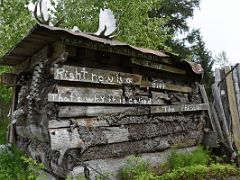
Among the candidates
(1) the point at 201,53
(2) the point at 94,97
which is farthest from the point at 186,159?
(1) the point at 201,53

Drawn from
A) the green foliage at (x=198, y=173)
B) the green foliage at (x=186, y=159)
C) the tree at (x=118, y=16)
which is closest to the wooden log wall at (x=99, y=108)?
the green foliage at (x=186, y=159)

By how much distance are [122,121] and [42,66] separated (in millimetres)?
1671

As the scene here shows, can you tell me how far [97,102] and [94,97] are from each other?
10 centimetres

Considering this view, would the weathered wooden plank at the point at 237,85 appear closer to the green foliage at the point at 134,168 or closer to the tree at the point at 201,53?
the green foliage at the point at 134,168

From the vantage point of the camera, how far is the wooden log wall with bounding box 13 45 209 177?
4.84m

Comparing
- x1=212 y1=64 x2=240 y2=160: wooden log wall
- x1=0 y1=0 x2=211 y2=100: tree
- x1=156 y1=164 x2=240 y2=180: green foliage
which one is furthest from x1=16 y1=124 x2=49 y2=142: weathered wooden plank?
x1=0 y1=0 x2=211 y2=100: tree

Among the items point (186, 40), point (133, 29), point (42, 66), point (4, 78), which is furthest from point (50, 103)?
point (186, 40)

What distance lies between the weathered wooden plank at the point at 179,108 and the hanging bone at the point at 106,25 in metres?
1.62

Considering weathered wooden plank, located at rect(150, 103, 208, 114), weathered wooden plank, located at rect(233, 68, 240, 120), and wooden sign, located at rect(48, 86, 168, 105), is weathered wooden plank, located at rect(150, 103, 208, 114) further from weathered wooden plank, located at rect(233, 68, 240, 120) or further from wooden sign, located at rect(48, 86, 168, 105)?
weathered wooden plank, located at rect(233, 68, 240, 120)

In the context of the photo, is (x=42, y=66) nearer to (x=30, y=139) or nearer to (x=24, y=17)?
(x=30, y=139)

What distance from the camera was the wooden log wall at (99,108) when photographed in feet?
15.9

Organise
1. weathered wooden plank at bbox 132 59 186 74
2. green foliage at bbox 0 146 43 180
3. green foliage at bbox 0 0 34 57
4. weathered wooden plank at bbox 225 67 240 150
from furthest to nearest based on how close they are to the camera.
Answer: green foliage at bbox 0 0 34 57 < weathered wooden plank at bbox 225 67 240 150 < green foliage at bbox 0 146 43 180 < weathered wooden plank at bbox 132 59 186 74

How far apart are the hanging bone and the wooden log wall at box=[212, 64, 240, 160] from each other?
120 inches

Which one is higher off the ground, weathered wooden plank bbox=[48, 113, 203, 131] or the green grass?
weathered wooden plank bbox=[48, 113, 203, 131]
